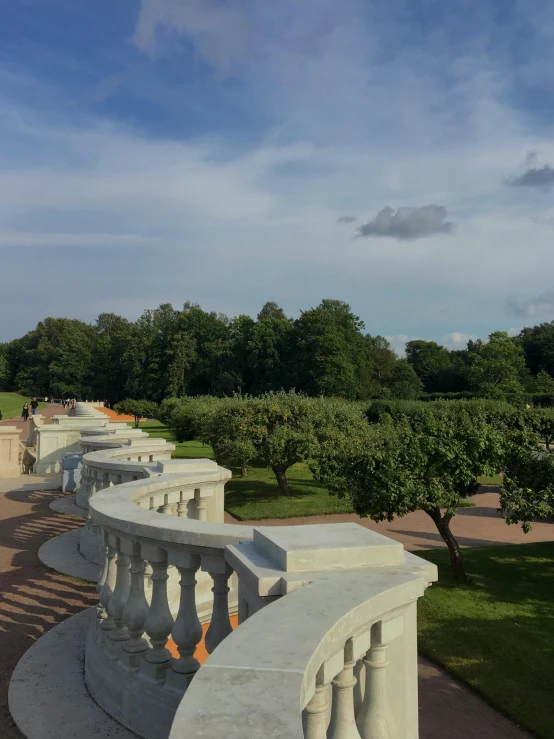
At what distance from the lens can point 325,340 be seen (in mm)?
56469

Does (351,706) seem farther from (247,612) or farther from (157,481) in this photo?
(157,481)

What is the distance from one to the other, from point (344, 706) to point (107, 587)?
248 centimetres

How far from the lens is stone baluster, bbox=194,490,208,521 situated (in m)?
5.52

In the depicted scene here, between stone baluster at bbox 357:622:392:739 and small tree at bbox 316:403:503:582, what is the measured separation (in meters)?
7.95

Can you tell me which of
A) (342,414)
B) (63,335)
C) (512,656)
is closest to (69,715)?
(512,656)

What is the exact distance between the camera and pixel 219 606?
318 cm

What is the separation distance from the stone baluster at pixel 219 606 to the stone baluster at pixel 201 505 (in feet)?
7.68

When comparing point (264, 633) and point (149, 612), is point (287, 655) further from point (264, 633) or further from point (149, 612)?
point (149, 612)

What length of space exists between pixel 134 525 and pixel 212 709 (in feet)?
6.76

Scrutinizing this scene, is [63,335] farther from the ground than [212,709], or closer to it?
farther from the ground

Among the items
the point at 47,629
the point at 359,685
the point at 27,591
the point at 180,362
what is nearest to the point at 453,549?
the point at 27,591

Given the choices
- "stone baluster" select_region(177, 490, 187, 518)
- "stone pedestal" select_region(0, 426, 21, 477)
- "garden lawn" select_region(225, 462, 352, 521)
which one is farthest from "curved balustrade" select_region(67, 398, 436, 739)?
"stone pedestal" select_region(0, 426, 21, 477)

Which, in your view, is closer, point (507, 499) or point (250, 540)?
point (250, 540)

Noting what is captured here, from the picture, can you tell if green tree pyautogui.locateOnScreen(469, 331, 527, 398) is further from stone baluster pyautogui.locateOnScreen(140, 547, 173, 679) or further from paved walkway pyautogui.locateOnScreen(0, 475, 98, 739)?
stone baluster pyautogui.locateOnScreen(140, 547, 173, 679)
